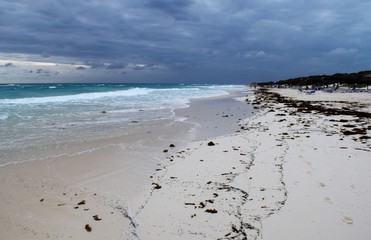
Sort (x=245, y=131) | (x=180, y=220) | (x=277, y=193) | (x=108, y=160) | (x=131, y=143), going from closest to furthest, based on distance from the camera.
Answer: (x=180, y=220), (x=277, y=193), (x=108, y=160), (x=131, y=143), (x=245, y=131)

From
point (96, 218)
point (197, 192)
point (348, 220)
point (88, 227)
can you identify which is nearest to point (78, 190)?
point (96, 218)

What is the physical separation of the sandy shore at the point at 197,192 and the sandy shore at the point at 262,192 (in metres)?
0.01

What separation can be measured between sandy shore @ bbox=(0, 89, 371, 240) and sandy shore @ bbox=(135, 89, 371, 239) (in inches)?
0.6

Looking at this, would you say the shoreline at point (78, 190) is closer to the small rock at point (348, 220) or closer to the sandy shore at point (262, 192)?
the sandy shore at point (262, 192)

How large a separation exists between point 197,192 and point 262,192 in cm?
105

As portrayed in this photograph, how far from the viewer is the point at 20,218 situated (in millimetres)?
3984

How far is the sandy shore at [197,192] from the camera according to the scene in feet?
12.0

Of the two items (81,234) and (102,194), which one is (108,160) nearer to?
(102,194)

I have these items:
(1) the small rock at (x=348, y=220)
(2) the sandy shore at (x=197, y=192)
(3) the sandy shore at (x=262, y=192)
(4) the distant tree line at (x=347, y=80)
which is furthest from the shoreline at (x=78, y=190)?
(4) the distant tree line at (x=347, y=80)

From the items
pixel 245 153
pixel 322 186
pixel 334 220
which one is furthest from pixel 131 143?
pixel 334 220

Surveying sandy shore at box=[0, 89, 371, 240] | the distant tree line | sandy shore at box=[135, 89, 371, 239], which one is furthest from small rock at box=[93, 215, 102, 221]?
the distant tree line

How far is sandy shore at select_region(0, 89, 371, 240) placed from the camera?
12.0 ft

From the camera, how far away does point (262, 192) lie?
185 inches

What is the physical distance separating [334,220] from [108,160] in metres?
4.90
